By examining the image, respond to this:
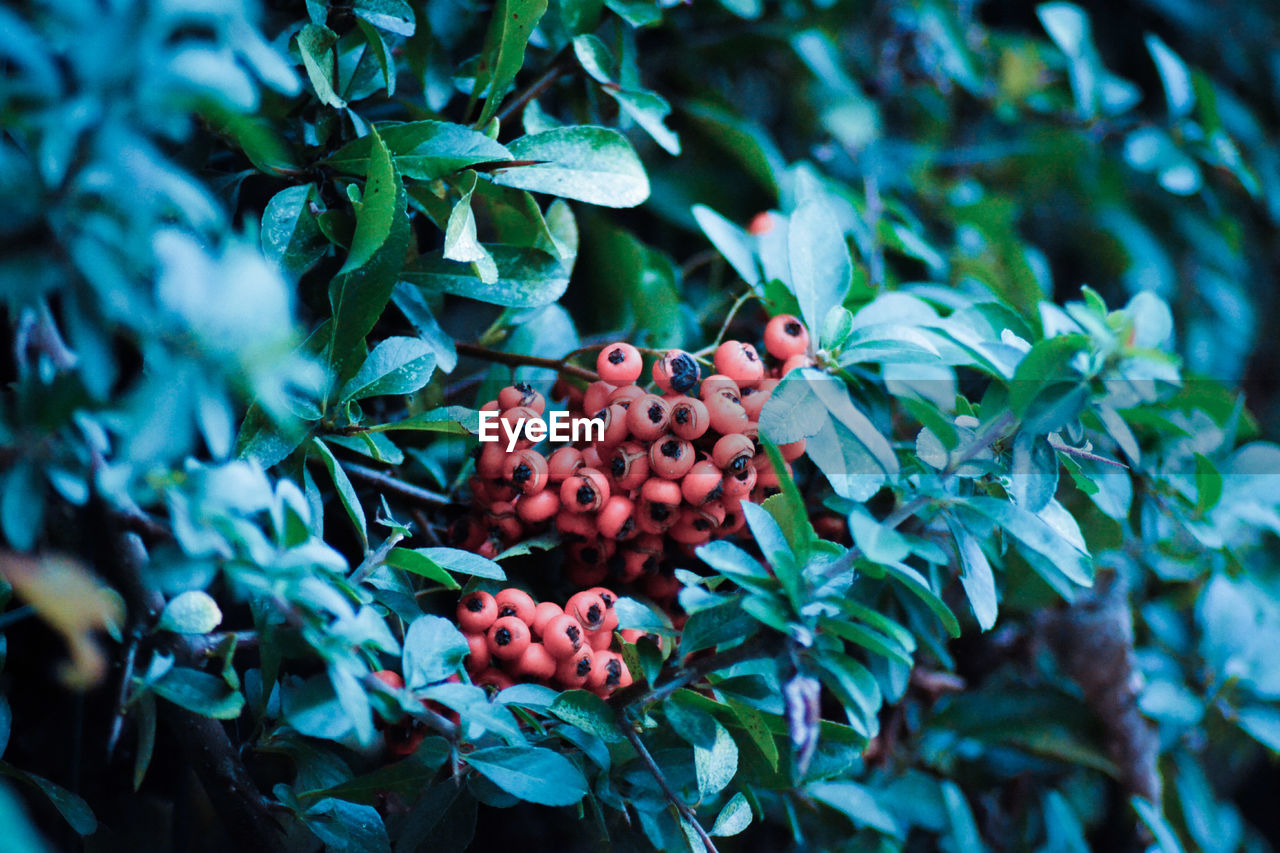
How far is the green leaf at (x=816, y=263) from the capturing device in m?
0.81

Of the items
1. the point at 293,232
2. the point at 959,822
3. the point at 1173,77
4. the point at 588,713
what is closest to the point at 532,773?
the point at 588,713

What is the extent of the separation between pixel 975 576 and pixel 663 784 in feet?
1.03

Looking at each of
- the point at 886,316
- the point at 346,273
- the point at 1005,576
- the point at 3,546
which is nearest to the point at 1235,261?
the point at 1005,576

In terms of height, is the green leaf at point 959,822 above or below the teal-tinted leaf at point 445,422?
below

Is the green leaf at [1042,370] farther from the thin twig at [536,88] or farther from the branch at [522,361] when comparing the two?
the thin twig at [536,88]

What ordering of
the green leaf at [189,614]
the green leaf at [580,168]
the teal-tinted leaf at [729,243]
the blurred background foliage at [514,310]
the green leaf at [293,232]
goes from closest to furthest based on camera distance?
the blurred background foliage at [514,310] → the green leaf at [189,614] → the green leaf at [293,232] → the green leaf at [580,168] → the teal-tinted leaf at [729,243]

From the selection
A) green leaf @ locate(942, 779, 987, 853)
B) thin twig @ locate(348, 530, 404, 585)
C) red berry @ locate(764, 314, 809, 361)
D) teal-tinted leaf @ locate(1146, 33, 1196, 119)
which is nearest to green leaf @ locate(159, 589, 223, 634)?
thin twig @ locate(348, 530, 404, 585)

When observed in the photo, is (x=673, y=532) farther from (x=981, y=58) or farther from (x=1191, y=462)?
(x=981, y=58)

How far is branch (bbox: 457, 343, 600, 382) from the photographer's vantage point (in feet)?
2.85

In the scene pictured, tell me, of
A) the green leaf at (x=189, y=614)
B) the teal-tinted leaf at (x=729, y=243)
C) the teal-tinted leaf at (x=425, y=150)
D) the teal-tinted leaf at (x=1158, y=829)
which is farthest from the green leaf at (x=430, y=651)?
the teal-tinted leaf at (x=1158, y=829)

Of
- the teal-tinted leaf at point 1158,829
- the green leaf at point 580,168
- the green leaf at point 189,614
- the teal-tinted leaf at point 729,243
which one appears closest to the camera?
the green leaf at point 189,614

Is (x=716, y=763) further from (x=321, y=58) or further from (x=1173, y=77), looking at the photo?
(x=1173, y=77)

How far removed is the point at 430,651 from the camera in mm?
660

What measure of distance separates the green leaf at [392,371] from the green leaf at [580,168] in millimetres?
183
